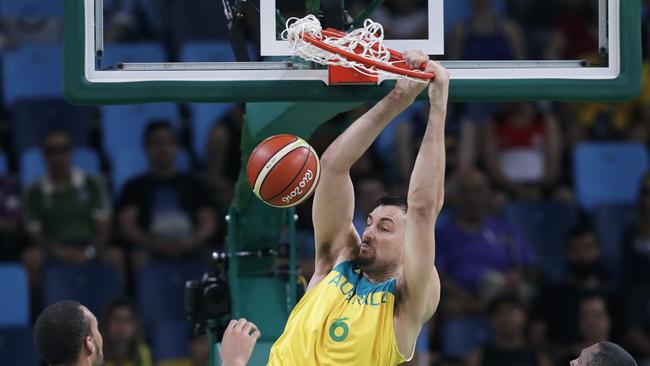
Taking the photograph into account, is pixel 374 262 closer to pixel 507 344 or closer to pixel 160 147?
pixel 507 344

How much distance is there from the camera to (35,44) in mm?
12281

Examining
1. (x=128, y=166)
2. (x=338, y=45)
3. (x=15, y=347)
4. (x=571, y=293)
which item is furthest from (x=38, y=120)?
(x=338, y=45)

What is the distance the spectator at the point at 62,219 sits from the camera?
10844 millimetres

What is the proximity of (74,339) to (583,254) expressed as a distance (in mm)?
5740

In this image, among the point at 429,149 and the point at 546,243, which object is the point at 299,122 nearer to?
the point at 429,149

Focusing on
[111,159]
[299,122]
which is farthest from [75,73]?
[111,159]

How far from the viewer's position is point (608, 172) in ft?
39.4

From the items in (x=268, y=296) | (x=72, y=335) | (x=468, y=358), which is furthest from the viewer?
(x=468, y=358)

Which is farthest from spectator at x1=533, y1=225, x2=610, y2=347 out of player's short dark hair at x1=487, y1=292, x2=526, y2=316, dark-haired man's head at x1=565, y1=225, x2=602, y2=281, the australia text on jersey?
the australia text on jersey

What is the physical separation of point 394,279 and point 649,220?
5.08 metres

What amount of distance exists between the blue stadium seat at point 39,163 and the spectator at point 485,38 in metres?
3.06

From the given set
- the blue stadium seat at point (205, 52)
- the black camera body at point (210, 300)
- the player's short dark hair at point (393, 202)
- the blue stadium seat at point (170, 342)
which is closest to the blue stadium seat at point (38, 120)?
the blue stadium seat at point (205, 52)

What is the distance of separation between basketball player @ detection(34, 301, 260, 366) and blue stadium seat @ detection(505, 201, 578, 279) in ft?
18.8

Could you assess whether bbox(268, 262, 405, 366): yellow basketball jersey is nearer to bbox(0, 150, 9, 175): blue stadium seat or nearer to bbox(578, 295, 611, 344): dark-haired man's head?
bbox(578, 295, 611, 344): dark-haired man's head
